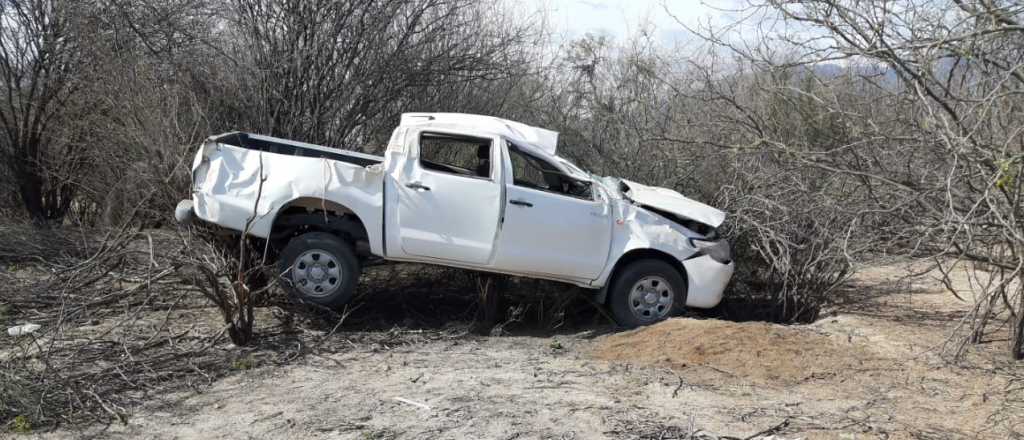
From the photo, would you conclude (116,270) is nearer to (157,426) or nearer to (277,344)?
(277,344)

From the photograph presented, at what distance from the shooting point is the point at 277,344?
714cm

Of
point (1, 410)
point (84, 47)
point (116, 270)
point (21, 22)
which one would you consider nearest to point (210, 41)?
point (84, 47)

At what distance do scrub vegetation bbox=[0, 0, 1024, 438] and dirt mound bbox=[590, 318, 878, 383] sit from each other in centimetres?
20

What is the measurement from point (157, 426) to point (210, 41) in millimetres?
7903

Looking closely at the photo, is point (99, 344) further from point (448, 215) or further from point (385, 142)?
point (385, 142)

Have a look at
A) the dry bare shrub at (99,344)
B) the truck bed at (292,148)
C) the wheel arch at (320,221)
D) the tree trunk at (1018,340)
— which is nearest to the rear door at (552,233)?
the wheel arch at (320,221)

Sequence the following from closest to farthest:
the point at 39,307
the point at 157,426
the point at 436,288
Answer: the point at 157,426
the point at 39,307
the point at 436,288

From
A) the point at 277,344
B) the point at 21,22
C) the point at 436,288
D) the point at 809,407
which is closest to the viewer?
the point at 809,407

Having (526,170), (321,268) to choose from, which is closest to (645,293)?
(526,170)

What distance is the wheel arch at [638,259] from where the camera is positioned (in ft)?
27.2

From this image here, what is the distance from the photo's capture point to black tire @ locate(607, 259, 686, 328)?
8.17 m

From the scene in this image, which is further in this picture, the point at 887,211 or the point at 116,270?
the point at 116,270

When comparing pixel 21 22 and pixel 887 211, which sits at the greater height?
pixel 21 22

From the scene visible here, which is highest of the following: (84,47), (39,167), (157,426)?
(84,47)
